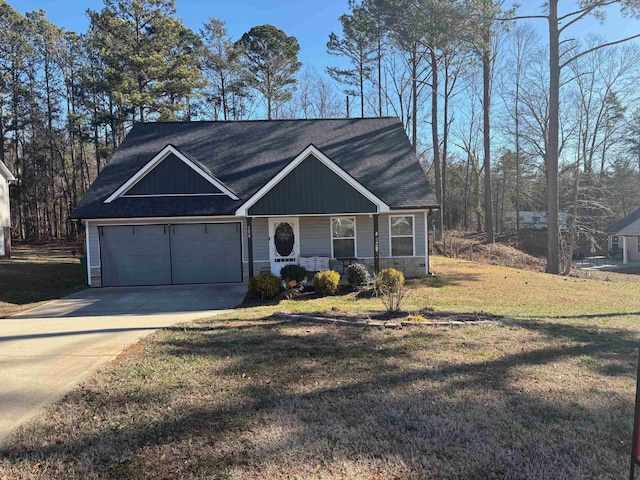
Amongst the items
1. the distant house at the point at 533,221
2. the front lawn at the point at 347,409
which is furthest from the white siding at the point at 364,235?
the distant house at the point at 533,221

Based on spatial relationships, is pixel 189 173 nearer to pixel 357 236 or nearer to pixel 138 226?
pixel 138 226

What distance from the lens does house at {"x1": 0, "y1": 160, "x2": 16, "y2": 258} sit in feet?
80.0

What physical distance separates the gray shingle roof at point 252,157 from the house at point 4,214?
1166 cm

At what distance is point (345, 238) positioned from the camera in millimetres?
15359

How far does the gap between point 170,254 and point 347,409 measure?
11978 mm

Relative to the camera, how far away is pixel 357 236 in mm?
15352

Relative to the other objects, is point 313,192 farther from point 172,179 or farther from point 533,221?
point 533,221

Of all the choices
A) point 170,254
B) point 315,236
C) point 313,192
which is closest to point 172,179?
point 170,254

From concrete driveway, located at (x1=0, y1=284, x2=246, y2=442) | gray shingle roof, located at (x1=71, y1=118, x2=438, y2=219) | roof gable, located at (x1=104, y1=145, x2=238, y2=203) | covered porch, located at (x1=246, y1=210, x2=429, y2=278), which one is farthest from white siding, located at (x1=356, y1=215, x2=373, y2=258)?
roof gable, located at (x1=104, y1=145, x2=238, y2=203)

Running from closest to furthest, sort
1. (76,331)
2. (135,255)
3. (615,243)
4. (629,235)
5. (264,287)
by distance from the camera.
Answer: (76,331) → (264,287) → (135,255) → (629,235) → (615,243)

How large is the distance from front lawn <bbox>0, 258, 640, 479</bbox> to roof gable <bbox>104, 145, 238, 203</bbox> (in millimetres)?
8880

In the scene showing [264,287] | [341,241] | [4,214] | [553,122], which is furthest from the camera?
[4,214]

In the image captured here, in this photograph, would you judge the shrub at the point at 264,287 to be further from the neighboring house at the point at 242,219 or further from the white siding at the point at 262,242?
the white siding at the point at 262,242

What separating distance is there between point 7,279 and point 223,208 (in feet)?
26.9
